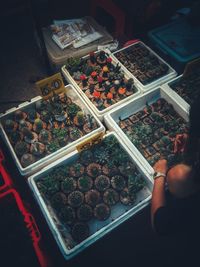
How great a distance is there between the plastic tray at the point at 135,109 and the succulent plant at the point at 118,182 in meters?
0.30

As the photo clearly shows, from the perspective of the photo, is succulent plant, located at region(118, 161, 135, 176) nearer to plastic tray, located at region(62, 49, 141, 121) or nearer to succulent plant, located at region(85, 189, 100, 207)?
succulent plant, located at region(85, 189, 100, 207)

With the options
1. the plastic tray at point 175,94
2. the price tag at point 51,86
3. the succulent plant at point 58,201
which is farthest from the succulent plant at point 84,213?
the plastic tray at point 175,94

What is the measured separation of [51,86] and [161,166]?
1.52m

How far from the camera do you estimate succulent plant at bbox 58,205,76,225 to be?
94.7 inches

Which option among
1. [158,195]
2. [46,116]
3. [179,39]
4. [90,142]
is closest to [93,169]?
[90,142]

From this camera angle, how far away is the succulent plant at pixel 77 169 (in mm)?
2641

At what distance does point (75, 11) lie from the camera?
15.7ft

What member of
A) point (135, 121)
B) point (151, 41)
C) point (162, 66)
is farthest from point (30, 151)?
point (151, 41)

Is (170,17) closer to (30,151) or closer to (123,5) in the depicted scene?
(123,5)

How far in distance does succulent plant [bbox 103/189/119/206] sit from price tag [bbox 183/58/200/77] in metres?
1.70

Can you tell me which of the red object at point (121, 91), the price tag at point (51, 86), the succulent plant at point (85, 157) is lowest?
the succulent plant at point (85, 157)

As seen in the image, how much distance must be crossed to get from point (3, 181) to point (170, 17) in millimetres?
3438

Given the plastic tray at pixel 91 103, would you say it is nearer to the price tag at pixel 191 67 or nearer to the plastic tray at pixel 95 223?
the plastic tray at pixel 95 223

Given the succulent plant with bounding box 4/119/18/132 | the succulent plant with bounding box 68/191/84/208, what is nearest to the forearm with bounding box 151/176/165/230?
the succulent plant with bounding box 68/191/84/208
